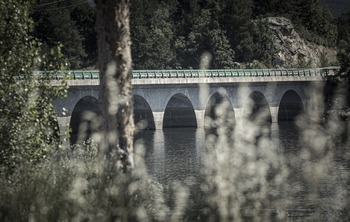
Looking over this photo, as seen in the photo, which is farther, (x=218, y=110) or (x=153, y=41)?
(x=153, y=41)

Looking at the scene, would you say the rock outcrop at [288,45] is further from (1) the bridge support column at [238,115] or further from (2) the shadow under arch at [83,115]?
(2) the shadow under arch at [83,115]

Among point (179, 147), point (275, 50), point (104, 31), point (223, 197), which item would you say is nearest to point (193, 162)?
point (179, 147)

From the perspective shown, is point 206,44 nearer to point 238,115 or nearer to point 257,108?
point 257,108

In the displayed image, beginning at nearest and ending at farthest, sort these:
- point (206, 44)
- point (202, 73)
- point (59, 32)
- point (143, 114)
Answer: point (202, 73)
point (143, 114)
point (59, 32)
point (206, 44)

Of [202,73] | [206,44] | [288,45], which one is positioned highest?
[288,45]

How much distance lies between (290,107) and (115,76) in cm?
5792

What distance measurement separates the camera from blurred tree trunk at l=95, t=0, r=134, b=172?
40.7 ft

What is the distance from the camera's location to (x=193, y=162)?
3128 cm

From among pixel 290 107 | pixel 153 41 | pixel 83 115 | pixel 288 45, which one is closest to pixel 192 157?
pixel 83 115

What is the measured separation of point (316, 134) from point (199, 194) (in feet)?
83.1

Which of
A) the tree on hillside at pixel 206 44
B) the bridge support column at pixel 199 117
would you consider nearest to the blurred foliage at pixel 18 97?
the bridge support column at pixel 199 117

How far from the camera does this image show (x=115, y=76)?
1256 cm

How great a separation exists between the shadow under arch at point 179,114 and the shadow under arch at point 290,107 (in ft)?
44.0

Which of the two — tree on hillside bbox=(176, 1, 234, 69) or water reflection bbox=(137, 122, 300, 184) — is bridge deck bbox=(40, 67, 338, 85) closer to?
water reflection bbox=(137, 122, 300, 184)
